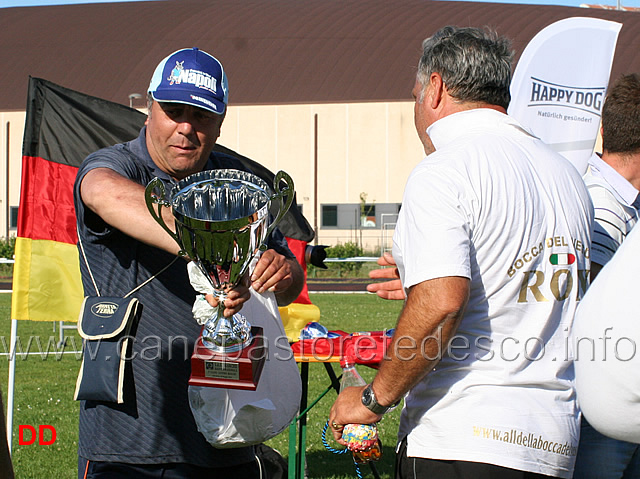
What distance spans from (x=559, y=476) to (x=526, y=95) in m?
2.67

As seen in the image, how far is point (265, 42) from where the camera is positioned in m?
40.1

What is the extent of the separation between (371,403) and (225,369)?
445 millimetres

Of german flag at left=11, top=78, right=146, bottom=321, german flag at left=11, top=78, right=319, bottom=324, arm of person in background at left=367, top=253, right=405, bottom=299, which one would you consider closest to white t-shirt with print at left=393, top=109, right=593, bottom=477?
arm of person in background at left=367, top=253, right=405, bottom=299

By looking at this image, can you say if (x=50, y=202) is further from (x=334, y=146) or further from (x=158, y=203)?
(x=334, y=146)

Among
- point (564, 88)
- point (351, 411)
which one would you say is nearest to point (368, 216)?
point (564, 88)

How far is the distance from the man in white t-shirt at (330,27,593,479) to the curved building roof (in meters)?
33.6

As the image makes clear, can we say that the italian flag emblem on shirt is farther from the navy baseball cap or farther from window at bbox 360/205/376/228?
window at bbox 360/205/376/228

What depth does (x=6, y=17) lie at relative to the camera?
4469cm

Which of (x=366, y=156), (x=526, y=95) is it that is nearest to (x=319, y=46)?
(x=366, y=156)

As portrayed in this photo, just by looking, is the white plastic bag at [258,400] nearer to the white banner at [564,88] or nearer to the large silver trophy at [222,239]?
the large silver trophy at [222,239]

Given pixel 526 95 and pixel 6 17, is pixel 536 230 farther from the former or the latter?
pixel 6 17

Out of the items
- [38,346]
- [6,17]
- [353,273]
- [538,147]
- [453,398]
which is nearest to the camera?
[453,398]

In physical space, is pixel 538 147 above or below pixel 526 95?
below

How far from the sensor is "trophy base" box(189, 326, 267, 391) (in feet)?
6.98
